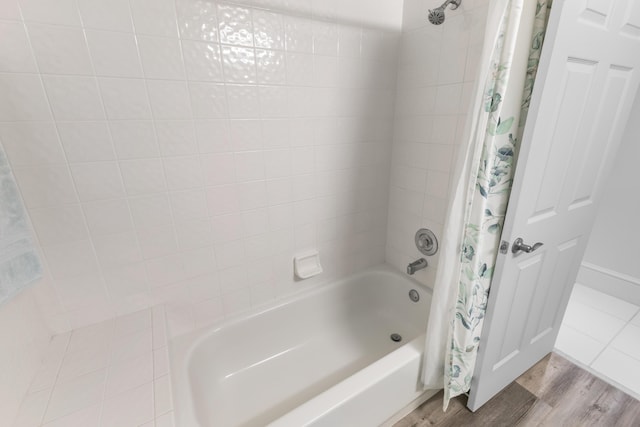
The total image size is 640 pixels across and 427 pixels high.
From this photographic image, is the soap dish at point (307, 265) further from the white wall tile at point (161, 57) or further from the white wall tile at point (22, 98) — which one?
the white wall tile at point (22, 98)

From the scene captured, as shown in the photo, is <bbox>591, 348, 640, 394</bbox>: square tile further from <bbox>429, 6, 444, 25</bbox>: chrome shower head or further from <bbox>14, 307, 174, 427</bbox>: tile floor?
<bbox>14, 307, 174, 427</bbox>: tile floor

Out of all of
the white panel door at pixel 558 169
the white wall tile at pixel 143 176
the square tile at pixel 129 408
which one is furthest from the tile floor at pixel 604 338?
the white wall tile at pixel 143 176

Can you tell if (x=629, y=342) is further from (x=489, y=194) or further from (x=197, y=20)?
(x=197, y=20)

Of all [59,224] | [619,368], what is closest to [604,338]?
[619,368]

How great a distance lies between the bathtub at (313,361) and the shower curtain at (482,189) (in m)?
0.16

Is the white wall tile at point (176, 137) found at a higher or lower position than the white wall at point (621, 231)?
higher

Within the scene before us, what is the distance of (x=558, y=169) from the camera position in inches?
43.6

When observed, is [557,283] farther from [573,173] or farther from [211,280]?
[211,280]

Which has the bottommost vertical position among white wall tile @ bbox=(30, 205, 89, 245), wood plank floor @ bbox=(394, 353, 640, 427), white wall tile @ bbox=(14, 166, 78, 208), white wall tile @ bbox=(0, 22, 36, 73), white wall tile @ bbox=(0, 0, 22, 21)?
wood plank floor @ bbox=(394, 353, 640, 427)

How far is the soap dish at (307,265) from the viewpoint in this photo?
5.28 ft

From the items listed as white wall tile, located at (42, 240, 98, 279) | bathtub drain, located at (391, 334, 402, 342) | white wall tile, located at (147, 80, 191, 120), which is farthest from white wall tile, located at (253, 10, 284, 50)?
bathtub drain, located at (391, 334, 402, 342)

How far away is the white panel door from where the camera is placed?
933 mm

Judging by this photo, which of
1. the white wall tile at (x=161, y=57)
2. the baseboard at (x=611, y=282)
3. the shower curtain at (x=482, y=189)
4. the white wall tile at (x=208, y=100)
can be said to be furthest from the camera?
the baseboard at (x=611, y=282)

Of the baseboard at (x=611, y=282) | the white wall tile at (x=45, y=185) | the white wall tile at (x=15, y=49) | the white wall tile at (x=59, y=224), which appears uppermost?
the white wall tile at (x=15, y=49)
